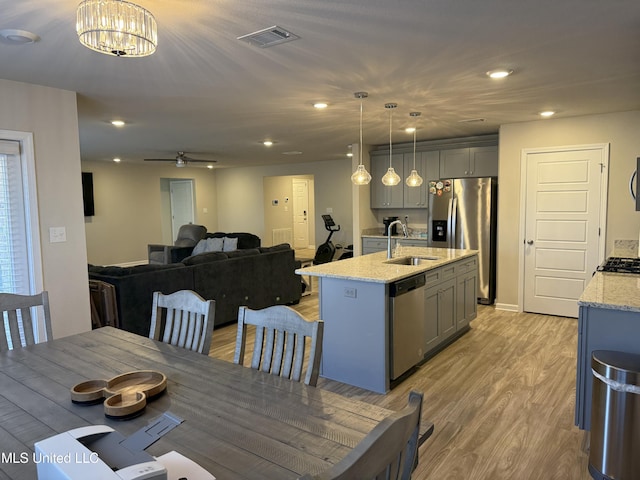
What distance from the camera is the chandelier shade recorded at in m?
1.57

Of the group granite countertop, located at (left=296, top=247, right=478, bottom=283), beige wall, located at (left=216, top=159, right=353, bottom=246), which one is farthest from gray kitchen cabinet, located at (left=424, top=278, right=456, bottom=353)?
beige wall, located at (left=216, top=159, right=353, bottom=246)

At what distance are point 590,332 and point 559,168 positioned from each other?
3.32m

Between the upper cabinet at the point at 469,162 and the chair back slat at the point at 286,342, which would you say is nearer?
the chair back slat at the point at 286,342

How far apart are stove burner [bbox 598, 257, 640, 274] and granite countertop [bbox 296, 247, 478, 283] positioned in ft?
4.10

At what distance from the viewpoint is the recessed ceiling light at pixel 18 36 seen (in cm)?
228

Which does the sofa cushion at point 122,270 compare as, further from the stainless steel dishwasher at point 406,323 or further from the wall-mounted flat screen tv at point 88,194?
the wall-mounted flat screen tv at point 88,194

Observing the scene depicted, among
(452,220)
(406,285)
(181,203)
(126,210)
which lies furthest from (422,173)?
(181,203)

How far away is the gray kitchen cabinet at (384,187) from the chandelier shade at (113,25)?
567cm

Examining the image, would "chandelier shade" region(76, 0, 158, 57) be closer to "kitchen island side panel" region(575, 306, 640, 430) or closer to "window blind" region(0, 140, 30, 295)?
"window blind" region(0, 140, 30, 295)

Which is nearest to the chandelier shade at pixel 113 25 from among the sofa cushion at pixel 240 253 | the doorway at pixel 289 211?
the sofa cushion at pixel 240 253

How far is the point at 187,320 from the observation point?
2.21 meters

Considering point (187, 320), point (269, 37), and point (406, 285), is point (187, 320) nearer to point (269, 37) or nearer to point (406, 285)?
point (269, 37)

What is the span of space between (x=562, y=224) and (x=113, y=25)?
5.24 meters

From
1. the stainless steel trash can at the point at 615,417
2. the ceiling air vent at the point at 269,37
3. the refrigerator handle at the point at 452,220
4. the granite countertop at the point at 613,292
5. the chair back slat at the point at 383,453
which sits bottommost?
the stainless steel trash can at the point at 615,417
